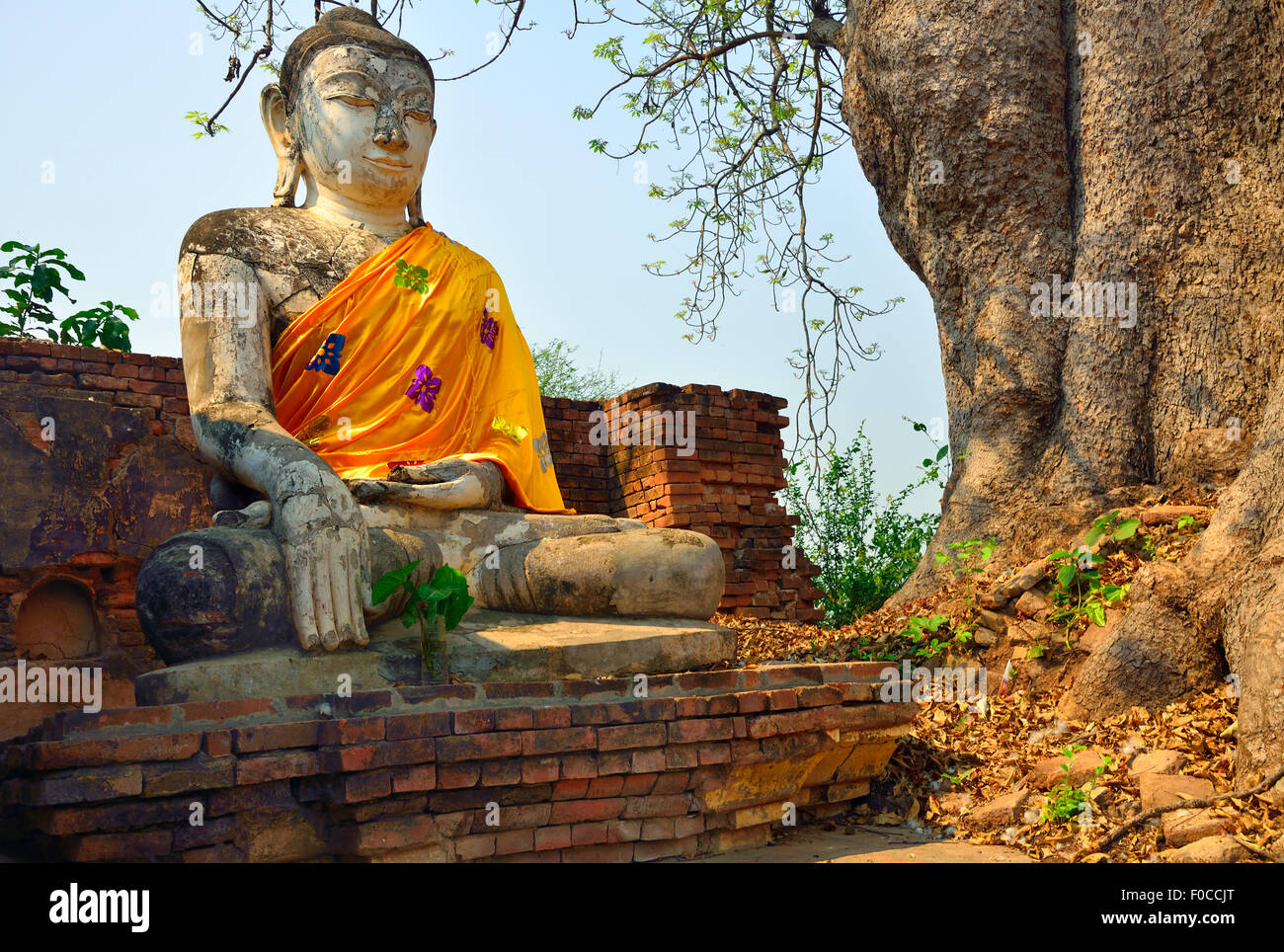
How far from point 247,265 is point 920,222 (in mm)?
3330

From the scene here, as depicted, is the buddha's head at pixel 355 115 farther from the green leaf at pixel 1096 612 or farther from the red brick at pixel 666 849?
the green leaf at pixel 1096 612

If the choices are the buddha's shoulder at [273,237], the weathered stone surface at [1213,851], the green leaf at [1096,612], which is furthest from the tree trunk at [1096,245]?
the buddha's shoulder at [273,237]

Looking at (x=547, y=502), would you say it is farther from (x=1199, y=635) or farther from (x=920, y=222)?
(x=920, y=222)

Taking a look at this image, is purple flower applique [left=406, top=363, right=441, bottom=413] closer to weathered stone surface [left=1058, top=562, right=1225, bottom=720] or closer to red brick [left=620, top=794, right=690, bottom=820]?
red brick [left=620, top=794, right=690, bottom=820]

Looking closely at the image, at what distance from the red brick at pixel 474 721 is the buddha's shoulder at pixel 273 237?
178 centimetres

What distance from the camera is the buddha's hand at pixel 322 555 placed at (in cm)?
330

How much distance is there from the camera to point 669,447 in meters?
7.80

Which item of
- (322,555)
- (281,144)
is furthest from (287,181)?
(322,555)

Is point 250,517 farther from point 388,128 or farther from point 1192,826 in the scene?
point 1192,826

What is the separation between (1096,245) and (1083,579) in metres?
1.50

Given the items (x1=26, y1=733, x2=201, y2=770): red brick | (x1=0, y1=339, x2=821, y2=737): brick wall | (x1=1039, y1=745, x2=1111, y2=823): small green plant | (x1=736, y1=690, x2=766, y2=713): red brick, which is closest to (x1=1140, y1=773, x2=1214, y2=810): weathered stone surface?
(x1=1039, y1=745, x2=1111, y2=823): small green plant

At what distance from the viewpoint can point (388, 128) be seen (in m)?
4.33

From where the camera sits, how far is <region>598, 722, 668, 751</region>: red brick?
339 centimetres

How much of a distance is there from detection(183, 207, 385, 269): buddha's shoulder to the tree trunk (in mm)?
2833
